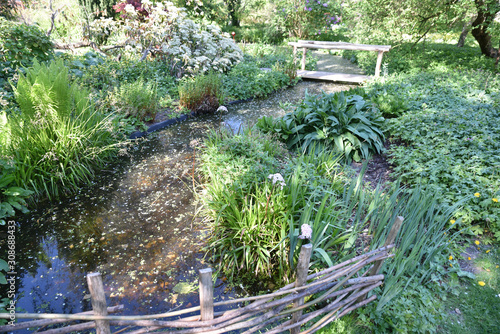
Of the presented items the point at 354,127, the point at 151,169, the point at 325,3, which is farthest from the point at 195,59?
the point at 325,3

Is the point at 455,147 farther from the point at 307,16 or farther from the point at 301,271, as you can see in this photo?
the point at 307,16

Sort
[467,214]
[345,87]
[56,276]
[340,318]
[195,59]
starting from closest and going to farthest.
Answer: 1. [340,318]
2. [56,276]
3. [467,214]
4. [195,59]
5. [345,87]

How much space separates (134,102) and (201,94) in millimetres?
1392

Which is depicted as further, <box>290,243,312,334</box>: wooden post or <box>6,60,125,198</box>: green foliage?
<box>6,60,125,198</box>: green foliage

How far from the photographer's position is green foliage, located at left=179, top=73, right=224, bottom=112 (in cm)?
600

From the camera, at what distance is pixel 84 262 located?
2.67 m

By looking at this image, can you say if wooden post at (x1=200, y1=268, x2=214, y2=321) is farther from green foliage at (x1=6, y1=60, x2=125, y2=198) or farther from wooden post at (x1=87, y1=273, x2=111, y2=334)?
green foliage at (x1=6, y1=60, x2=125, y2=198)

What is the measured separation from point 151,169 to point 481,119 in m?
4.58

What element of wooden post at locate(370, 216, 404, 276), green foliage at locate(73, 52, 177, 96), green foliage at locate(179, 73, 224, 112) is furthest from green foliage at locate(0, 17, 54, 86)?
wooden post at locate(370, 216, 404, 276)

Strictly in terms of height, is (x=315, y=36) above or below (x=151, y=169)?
above

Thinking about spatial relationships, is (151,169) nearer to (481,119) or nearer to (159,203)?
(159,203)

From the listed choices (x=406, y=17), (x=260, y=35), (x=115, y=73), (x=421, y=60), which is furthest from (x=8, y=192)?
(x=260, y=35)

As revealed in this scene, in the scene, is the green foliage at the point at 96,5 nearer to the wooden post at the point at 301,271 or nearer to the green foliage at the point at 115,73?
the green foliage at the point at 115,73

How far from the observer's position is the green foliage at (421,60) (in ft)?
27.8
